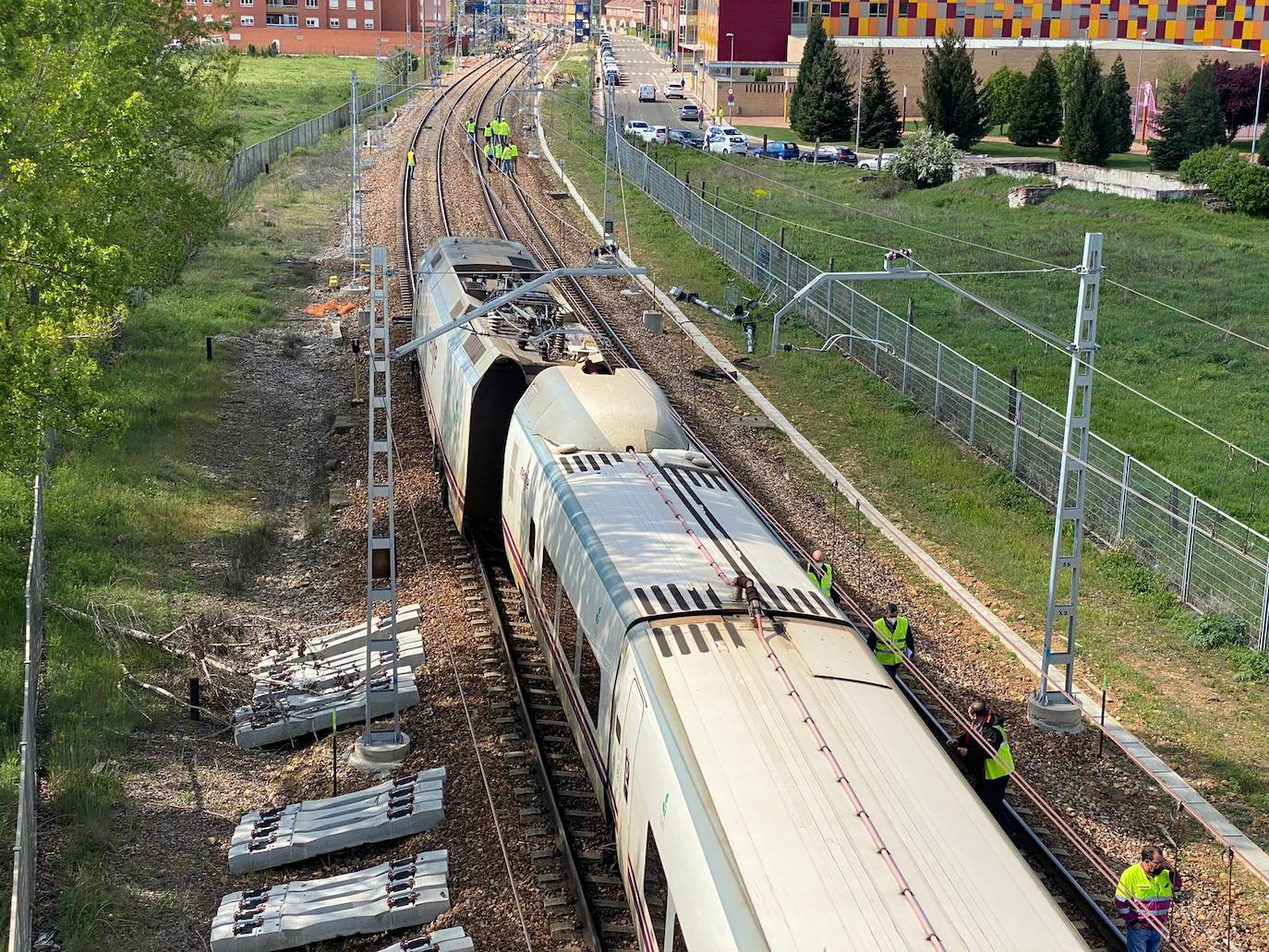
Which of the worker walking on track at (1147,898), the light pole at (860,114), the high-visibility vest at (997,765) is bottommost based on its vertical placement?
the worker walking on track at (1147,898)

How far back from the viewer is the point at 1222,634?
1881cm

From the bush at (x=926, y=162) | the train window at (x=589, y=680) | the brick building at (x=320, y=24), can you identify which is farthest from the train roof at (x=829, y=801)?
the brick building at (x=320, y=24)

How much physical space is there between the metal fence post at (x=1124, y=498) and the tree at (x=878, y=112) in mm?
55623

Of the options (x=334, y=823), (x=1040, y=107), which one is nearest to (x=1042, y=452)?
(x=334, y=823)

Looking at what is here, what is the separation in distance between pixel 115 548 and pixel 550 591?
9405mm

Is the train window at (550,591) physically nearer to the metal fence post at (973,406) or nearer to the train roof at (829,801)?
the train roof at (829,801)

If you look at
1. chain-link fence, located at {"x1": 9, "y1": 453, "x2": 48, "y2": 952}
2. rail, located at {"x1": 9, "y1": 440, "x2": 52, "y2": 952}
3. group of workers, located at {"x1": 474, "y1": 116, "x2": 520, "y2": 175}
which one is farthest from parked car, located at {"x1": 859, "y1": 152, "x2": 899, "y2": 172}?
chain-link fence, located at {"x1": 9, "y1": 453, "x2": 48, "y2": 952}

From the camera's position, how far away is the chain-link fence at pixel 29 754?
1125 cm

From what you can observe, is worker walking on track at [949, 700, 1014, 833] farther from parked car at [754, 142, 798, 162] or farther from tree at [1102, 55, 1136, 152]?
parked car at [754, 142, 798, 162]

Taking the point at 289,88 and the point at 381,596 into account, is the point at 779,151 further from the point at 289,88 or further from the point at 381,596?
the point at 381,596

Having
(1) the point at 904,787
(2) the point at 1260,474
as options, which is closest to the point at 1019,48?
(2) the point at 1260,474

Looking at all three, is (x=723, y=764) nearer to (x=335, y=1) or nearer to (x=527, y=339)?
(x=527, y=339)

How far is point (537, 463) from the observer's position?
16234 mm

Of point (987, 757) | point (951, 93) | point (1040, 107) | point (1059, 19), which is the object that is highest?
point (1059, 19)
